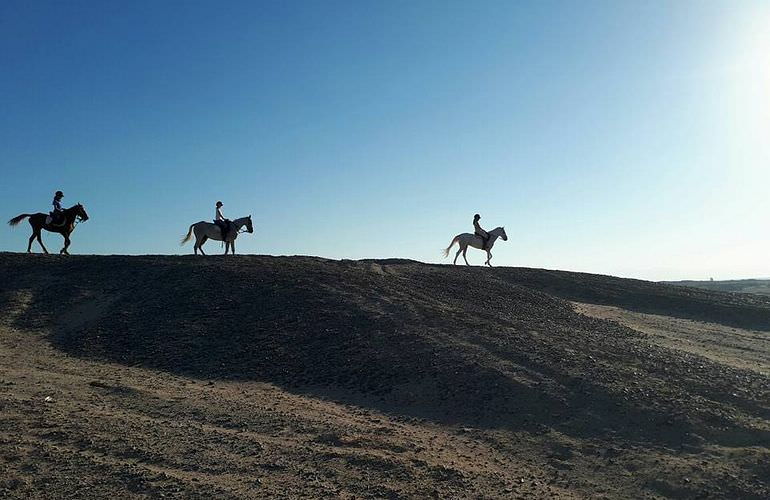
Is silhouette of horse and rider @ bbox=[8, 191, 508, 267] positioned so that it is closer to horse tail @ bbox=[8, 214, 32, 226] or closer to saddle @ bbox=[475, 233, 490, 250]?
horse tail @ bbox=[8, 214, 32, 226]

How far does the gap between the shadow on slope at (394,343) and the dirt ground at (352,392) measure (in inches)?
2.6

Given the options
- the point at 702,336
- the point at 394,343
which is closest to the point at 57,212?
the point at 394,343

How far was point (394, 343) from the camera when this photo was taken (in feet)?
44.6

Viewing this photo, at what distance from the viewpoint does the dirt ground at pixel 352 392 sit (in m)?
7.66

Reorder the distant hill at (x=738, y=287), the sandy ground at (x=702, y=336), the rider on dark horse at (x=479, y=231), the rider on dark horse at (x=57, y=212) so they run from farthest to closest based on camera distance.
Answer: the distant hill at (x=738, y=287) → the rider on dark horse at (x=479, y=231) → the rider on dark horse at (x=57, y=212) → the sandy ground at (x=702, y=336)

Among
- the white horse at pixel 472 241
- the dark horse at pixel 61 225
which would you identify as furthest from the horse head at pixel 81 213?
the white horse at pixel 472 241

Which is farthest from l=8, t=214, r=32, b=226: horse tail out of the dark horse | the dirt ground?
the dirt ground

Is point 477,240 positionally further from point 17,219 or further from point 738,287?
point 738,287

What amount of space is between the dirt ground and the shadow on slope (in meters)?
0.07

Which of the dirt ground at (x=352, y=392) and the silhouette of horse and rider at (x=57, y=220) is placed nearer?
the dirt ground at (x=352, y=392)

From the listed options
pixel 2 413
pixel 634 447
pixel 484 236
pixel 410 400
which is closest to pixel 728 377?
pixel 634 447

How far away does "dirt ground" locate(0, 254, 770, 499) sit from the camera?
7.66 m

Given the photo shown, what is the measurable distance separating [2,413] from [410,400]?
6829 mm

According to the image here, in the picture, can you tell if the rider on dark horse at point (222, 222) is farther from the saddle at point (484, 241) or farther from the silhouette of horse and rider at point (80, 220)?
the saddle at point (484, 241)
